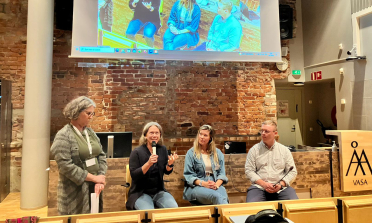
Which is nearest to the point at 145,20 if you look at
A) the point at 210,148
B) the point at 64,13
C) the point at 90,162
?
the point at 64,13

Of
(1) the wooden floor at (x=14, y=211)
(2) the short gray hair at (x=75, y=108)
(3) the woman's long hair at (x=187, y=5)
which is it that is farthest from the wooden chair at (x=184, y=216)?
(3) the woman's long hair at (x=187, y=5)

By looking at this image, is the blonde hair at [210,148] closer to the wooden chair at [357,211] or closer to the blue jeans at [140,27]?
the wooden chair at [357,211]

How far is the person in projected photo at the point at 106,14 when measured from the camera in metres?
3.57

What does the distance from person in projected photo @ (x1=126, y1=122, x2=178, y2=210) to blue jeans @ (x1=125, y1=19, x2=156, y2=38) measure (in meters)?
1.95

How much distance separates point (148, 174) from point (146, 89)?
2.50m

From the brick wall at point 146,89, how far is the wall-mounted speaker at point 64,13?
0.24 m

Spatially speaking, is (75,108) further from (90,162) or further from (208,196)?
(208,196)

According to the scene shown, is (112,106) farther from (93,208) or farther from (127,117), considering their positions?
(93,208)

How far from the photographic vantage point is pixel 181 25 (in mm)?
3752

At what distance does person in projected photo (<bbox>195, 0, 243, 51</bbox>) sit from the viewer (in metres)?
3.81

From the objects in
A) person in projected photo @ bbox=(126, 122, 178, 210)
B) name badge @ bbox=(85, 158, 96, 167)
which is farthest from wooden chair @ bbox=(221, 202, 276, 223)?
name badge @ bbox=(85, 158, 96, 167)

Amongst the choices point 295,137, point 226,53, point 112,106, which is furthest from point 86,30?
point 295,137

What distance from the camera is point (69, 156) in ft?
5.51

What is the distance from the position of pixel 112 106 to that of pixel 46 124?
3.85 ft
